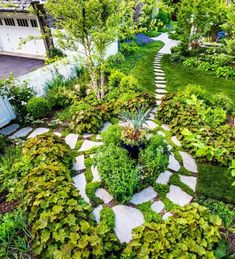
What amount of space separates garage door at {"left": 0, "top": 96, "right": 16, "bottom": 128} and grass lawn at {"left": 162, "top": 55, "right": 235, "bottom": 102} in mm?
5131

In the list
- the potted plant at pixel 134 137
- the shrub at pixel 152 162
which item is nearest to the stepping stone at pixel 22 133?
the potted plant at pixel 134 137

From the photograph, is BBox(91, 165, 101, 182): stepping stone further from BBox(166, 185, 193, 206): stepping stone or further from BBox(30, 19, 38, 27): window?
BBox(30, 19, 38, 27): window

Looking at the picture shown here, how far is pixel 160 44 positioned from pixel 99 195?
12.4m

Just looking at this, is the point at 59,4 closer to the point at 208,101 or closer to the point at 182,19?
the point at 208,101

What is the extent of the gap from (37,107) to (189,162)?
13.7 ft

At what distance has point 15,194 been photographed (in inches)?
152

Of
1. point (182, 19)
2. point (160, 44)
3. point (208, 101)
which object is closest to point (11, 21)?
point (160, 44)

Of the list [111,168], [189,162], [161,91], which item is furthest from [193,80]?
[111,168]

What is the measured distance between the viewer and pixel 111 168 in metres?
3.87

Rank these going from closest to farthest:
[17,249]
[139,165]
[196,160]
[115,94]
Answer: [17,249] < [139,165] < [196,160] < [115,94]

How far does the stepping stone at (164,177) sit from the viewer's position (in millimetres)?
4184

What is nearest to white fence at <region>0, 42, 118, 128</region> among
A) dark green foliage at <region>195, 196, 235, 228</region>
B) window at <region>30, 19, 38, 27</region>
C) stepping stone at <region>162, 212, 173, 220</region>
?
stepping stone at <region>162, 212, 173, 220</region>

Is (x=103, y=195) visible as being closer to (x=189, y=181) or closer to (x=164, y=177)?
(x=164, y=177)

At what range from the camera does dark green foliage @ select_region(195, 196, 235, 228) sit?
3430 mm
